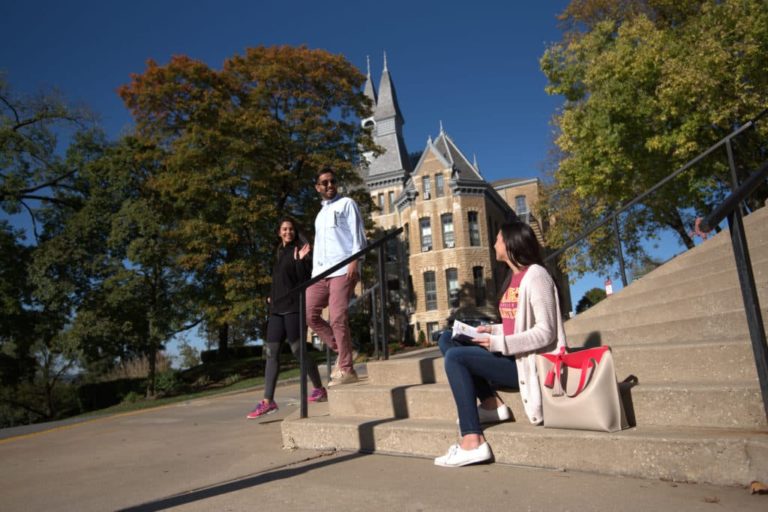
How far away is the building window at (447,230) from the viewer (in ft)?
125

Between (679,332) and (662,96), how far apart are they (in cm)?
1140

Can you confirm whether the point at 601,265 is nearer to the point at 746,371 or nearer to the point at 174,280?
the point at 174,280

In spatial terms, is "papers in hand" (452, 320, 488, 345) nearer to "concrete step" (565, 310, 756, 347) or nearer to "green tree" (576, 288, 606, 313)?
"concrete step" (565, 310, 756, 347)

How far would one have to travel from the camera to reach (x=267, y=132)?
64.5 ft

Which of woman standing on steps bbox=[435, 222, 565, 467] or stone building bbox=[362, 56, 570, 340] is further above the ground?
stone building bbox=[362, 56, 570, 340]

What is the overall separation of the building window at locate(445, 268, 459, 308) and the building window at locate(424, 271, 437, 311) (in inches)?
41.2

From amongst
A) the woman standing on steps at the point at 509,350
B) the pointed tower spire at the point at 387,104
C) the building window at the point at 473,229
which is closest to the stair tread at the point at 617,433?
the woman standing on steps at the point at 509,350

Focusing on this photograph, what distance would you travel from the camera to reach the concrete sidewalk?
2.45 metres

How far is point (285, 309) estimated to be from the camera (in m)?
5.44

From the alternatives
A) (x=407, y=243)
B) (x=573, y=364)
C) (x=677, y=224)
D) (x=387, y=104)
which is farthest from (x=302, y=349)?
(x=387, y=104)

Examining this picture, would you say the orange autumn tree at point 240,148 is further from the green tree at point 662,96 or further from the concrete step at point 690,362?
the concrete step at point 690,362

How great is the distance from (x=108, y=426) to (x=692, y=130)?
14.2 metres

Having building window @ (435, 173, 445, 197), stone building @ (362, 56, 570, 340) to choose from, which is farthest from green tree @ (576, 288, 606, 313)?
building window @ (435, 173, 445, 197)

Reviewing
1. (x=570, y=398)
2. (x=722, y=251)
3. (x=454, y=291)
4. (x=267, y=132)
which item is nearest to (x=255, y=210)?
(x=267, y=132)
